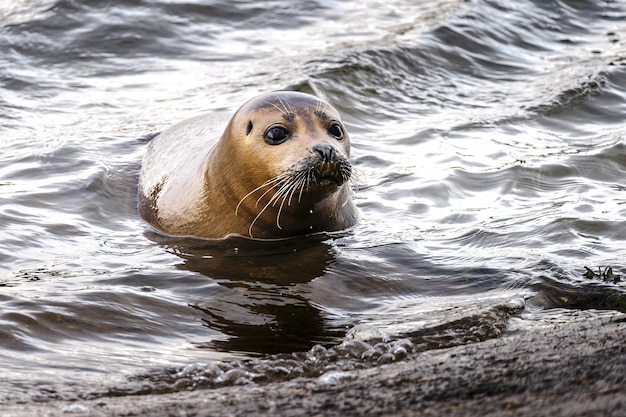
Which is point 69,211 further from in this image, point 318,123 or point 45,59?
point 45,59

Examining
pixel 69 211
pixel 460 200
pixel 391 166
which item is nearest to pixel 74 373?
pixel 69 211

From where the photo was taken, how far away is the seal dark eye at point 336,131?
21.1 ft

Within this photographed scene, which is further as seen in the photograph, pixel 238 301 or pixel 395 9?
pixel 395 9

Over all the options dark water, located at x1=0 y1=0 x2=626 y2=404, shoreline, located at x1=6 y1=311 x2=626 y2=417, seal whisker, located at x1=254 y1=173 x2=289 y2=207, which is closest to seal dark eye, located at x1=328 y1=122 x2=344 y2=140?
seal whisker, located at x1=254 y1=173 x2=289 y2=207

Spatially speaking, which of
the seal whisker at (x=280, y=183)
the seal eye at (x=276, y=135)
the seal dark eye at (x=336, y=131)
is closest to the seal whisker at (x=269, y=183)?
the seal whisker at (x=280, y=183)

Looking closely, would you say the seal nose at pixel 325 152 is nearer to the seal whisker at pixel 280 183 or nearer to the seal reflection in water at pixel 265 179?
the seal reflection in water at pixel 265 179

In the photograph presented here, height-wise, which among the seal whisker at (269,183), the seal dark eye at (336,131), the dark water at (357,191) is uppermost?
the seal dark eye at (336,131)

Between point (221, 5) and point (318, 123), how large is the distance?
7.08 meters

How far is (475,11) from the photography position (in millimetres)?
12930

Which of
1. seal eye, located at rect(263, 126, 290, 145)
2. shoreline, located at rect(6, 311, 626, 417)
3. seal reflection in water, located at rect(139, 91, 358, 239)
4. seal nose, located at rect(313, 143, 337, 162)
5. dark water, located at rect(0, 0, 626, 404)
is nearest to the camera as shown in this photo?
shoreline, located at rect(6, 311, 626, 417)

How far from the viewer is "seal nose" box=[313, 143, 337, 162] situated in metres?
6.00

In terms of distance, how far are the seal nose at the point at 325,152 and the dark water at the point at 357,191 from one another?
2.06 feet


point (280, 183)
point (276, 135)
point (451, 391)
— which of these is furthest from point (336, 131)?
point (451, 391)

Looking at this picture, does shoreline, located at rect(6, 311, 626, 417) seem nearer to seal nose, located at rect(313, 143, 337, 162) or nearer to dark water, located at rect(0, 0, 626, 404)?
dark water, located at rect(0, 0, 626, 404)
